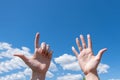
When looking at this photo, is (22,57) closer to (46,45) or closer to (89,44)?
(46,45)

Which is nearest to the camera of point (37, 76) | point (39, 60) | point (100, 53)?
point (37, 76)

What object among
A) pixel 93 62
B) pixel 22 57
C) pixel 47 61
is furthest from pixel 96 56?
pixel 22 57

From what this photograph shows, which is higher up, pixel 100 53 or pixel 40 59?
pixel 40 59

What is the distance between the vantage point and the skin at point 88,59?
648 cm

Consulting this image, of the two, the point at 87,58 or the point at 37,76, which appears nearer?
the point at 37,76

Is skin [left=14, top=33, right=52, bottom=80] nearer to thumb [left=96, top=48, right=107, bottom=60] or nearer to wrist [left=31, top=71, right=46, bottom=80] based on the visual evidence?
wrist [left=31, top=71, right=46, bottom=80]

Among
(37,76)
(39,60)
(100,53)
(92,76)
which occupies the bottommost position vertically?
(92,76)

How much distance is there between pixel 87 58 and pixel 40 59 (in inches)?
47.9

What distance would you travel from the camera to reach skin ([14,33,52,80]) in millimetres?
6449

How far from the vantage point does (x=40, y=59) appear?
6793 millimetres

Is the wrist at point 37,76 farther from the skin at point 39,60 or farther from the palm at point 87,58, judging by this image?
the palm at point 87,58

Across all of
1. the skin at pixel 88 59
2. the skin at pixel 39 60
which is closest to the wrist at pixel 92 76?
the skin at pixel 88 59

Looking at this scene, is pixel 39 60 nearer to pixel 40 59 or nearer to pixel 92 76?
pixel 40 59

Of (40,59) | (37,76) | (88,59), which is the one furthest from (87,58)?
(37,76)
